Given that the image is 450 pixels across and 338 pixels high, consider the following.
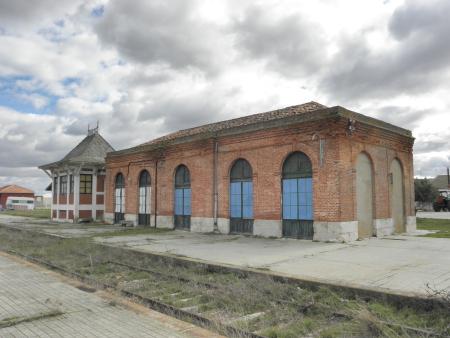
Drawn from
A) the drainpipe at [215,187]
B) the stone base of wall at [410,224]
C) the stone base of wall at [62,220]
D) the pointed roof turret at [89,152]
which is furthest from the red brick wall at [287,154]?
the stone base of wall at [62,220]

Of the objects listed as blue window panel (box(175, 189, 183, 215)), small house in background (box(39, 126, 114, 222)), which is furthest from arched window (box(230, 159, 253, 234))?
small house in background (box(39, 126, 114, 222))

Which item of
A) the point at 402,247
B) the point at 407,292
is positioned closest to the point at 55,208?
the point at 402,247

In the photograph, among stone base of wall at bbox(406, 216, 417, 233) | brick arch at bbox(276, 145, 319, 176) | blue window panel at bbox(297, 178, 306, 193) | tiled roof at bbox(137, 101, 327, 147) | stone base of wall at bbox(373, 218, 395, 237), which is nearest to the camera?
brick arch at bbox(276, 145, 319, 176)

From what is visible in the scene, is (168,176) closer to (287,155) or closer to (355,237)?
(287,155)

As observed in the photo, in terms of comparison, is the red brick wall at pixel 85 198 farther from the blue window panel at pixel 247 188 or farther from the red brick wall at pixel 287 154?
the blue window panel at pixel 247 188

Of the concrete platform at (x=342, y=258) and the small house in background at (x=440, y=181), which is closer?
the concrete platform at (x=342, y=258)

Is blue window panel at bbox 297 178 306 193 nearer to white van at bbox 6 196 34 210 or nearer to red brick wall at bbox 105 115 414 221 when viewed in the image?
red brick wall at bbox 105 115 414 221

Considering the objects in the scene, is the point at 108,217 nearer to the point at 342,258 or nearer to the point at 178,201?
the point at 178,201

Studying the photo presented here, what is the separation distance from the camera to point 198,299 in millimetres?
7113

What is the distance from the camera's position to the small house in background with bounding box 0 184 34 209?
7050 cm

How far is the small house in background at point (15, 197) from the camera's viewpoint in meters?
70.5

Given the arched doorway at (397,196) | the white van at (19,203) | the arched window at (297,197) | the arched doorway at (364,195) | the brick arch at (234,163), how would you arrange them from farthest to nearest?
1. the white van at (19,203)
2. the arched doorway at (397,196)
3. the brick arch at (234,163)
4. the arched doorway at (364,195)
5. the arched window at (297,197)

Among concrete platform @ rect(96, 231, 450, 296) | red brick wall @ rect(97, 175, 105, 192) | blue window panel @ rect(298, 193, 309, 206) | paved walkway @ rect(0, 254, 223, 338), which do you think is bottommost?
paved walkway @ rect(0, 254, 223, 338)

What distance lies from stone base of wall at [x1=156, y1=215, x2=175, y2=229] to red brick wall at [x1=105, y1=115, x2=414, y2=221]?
33cm
